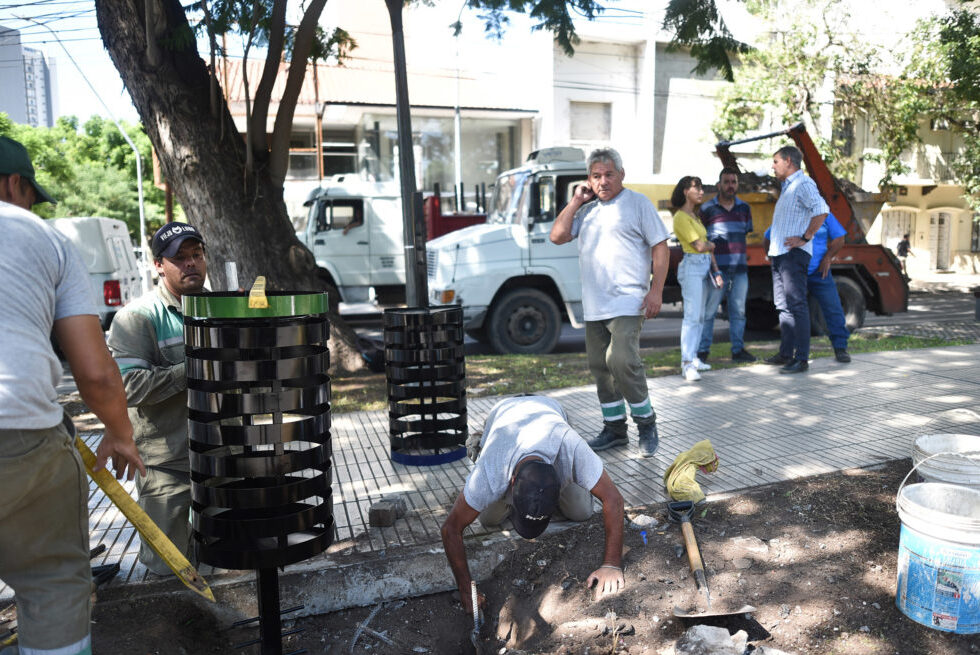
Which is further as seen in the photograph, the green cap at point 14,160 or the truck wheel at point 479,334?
the truck wheel at point 479,334

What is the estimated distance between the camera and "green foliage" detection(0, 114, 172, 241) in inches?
1261

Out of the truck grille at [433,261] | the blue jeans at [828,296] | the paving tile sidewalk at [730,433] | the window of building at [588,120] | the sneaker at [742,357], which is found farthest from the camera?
the window of building at [588,120]

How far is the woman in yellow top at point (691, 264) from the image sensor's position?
7.05m

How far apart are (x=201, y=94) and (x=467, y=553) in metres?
5.49

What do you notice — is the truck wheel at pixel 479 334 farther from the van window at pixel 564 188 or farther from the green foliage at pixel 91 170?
the green foliage at pixel 91 170

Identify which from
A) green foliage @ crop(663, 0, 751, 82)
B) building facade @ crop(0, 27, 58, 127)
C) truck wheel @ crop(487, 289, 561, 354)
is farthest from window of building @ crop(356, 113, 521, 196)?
green foliage @ crop(663, 0, 751, 82)

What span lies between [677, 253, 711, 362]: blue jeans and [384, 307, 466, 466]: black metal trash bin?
306 centimetres

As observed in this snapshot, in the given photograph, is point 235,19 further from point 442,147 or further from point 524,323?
point 442,147

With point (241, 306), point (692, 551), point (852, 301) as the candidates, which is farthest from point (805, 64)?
point (241, 306)

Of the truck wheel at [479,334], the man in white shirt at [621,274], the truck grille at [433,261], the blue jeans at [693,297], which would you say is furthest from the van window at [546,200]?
the man in white shirt at [621,274]

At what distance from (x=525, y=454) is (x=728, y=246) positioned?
5437 mm

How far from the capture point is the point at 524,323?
10.1m

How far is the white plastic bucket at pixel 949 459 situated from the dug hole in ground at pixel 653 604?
40cm

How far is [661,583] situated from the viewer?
3186mm
